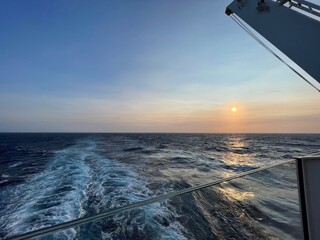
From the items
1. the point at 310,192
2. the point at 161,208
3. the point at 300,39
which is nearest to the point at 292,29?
the point at 300,39

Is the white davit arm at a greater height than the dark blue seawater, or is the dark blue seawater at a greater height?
the white davit arm

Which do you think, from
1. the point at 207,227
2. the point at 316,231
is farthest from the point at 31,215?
the point at 316,231

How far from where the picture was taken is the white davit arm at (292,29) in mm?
2984

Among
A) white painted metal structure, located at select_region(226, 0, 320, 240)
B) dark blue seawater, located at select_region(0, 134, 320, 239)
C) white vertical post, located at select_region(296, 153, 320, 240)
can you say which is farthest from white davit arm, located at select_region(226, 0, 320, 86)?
white vertical post, located at select_region(296, 153, 320, 240)

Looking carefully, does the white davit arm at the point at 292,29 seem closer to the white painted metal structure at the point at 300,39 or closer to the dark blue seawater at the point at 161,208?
the white painted metal structure at the point at 300,39

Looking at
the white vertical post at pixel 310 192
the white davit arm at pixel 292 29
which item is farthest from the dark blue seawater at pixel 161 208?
the white davit arm at pixel 292 29

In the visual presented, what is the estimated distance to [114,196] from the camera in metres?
6.86

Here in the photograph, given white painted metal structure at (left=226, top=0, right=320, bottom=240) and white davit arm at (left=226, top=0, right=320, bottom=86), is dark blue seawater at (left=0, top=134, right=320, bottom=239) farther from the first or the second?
white davit arm at (left=226, top=0, right=320, bottom=86)

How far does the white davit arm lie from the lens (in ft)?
9.79

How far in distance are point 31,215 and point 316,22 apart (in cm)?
696

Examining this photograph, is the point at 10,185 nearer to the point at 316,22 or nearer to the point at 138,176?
the point at 138,176

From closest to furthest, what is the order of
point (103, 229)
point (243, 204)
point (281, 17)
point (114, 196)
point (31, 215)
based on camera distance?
point (281, 17)
point (103, 229)
point (243, 204)
point (31, 215)
point (114, 196)

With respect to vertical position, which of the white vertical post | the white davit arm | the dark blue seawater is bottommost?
the dark blue seawater

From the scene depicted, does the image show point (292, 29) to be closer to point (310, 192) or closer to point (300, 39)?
point (300, 39)
